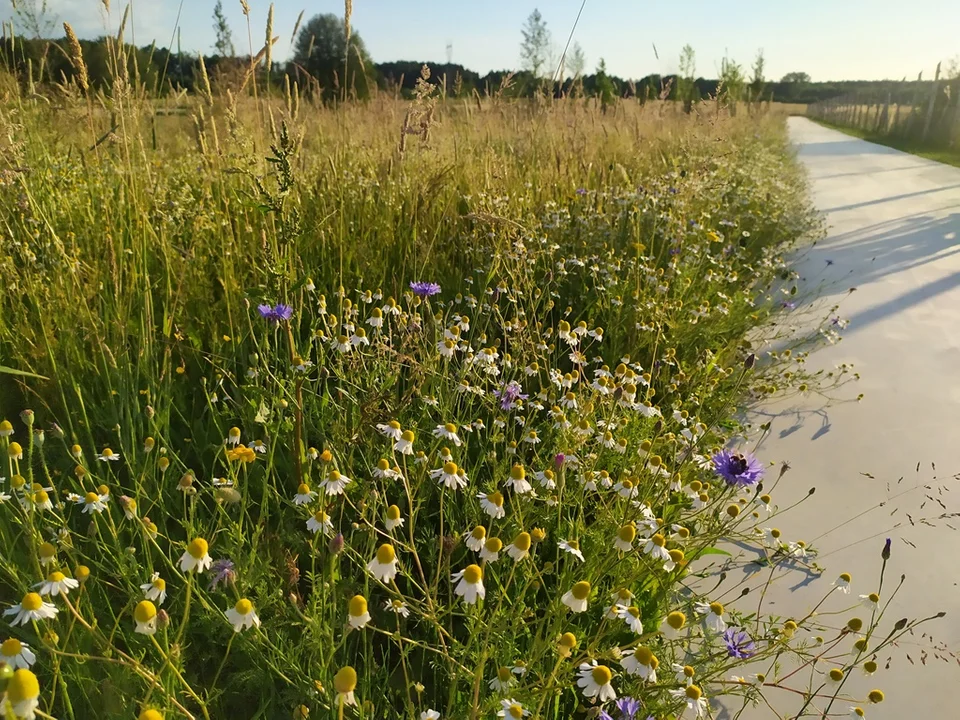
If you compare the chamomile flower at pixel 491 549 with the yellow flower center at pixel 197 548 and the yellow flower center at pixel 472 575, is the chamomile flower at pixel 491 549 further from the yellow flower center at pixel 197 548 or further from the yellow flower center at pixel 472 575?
the yellow flower center at pixel 197 548

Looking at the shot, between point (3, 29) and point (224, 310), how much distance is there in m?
1.55

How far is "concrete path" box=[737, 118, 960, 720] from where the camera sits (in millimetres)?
1495

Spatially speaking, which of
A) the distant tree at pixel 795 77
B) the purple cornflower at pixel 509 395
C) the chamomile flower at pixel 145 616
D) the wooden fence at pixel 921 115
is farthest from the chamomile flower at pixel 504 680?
the distant tree at pixel 795 77

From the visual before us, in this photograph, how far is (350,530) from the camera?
1455 mm

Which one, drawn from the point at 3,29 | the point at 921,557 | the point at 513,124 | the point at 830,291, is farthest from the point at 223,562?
the point at 513,124

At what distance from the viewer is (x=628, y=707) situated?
1094 mm

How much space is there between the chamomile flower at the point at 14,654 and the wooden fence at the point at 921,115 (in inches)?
713

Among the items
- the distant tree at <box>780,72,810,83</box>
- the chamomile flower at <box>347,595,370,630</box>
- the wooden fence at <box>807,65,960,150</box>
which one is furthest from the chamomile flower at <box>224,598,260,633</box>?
the distant tree at <box>780,72,810,83</box>

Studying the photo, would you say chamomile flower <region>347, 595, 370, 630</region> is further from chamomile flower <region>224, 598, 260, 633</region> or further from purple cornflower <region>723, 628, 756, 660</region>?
purple cornflower <region>723, 628, 756, 660</region>

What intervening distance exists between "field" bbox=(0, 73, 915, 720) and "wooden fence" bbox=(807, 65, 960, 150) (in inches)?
612

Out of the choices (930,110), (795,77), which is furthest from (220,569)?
(795,77)

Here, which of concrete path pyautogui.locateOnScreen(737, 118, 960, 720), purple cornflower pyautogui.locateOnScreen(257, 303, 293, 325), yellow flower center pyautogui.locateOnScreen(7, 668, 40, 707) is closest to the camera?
yellow flower center pyautogui.locateOnScreen(7, 668, 40, 707)

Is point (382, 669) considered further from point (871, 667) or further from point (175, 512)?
point (871, 667)

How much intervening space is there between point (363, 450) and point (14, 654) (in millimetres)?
994
